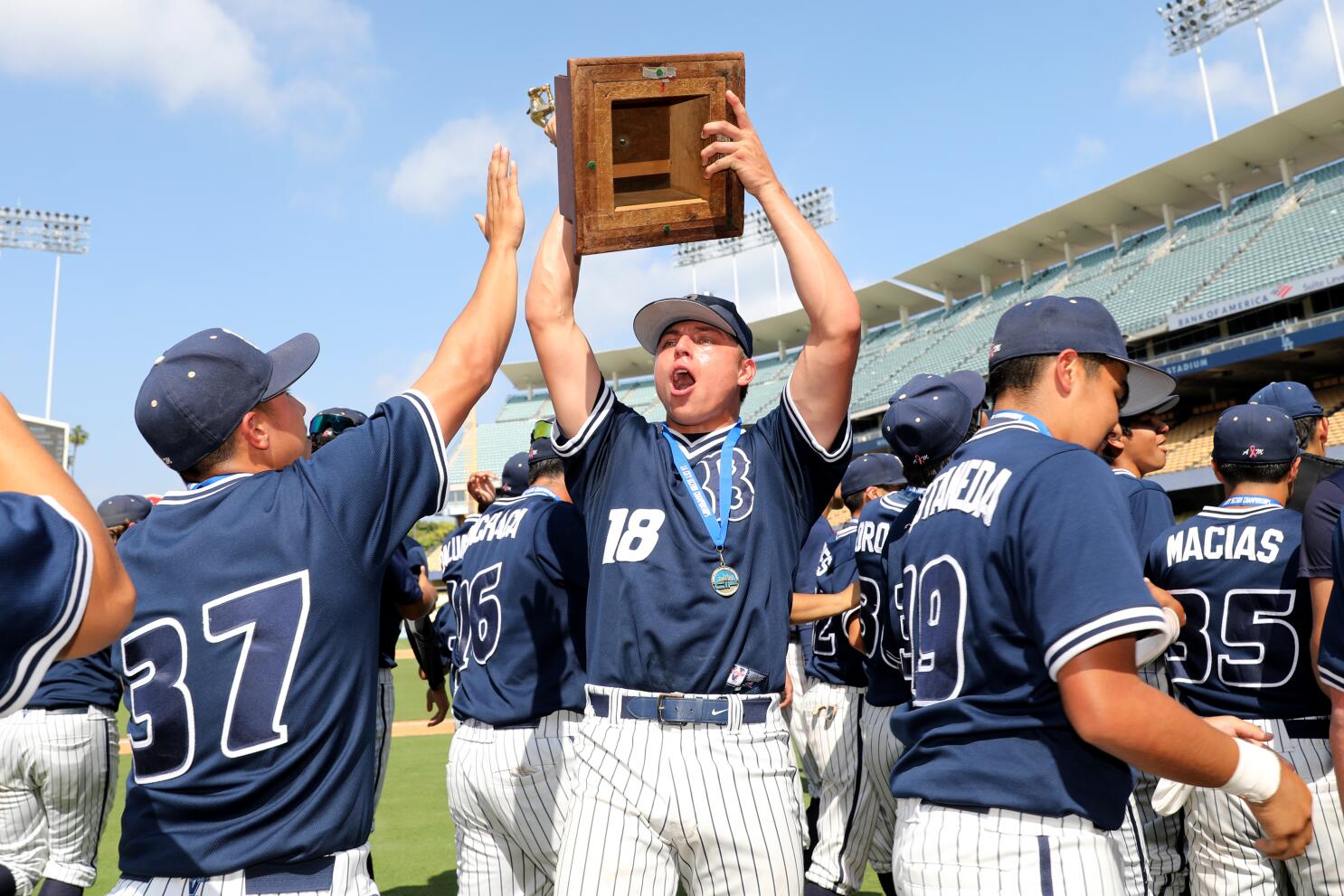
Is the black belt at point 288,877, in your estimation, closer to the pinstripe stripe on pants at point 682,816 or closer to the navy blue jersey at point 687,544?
the pinstripe stripe on pants at point 682,816

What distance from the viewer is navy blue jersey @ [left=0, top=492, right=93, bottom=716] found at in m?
1.36

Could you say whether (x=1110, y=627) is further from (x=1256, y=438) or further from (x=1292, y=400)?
(x=1292, y=400)

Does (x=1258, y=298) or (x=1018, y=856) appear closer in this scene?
(x=1018, y=856)

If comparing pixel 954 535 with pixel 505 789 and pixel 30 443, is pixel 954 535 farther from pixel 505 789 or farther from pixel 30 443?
pixel 505 789

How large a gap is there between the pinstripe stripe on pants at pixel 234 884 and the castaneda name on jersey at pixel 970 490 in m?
1.58

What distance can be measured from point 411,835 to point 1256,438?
628cm

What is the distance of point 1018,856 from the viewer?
213cm

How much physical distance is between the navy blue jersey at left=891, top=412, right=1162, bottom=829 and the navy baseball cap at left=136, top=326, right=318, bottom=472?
1708 millimetres

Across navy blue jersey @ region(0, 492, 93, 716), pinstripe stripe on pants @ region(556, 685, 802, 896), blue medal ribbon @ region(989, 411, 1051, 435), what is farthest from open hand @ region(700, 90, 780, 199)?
navy blue jersey @ region(0, 492, 93, 716)

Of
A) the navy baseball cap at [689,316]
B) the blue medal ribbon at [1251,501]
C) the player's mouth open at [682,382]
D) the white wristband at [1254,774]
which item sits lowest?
the white wristband at [1254,774]

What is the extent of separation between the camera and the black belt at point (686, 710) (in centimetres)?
272

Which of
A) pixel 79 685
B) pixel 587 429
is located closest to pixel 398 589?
pixel 79 685

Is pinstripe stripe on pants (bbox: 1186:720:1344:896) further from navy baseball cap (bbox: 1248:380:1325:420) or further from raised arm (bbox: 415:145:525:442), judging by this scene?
raised arm (bbox: 415:145:525:442)

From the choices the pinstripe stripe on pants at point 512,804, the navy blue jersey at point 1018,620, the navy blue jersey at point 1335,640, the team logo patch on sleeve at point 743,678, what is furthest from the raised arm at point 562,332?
the navy blue jersey at point 1335,640
